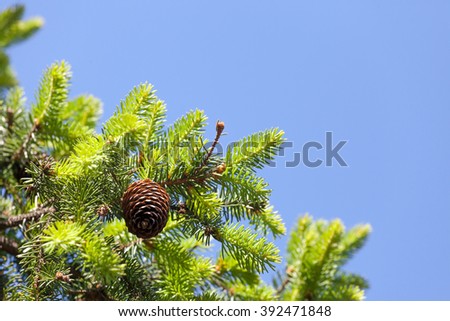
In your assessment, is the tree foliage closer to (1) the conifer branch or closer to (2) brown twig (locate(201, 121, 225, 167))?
(2) brown twig (locate(201, 121, 225, 167))

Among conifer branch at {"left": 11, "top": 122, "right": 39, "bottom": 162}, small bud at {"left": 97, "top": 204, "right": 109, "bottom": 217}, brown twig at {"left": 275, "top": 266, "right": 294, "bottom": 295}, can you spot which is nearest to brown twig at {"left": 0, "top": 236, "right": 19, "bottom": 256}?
conifer branch at {"left": 11, "top": 122, "right": 39, "bottom": 162}

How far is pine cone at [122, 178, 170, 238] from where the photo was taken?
4.58 ft

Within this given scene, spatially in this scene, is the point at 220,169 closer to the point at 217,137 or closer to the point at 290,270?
the point at 217,137

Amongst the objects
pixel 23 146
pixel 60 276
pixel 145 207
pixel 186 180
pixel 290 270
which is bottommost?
pixel 60 276

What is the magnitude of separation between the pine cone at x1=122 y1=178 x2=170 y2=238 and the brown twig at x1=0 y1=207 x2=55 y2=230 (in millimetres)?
211

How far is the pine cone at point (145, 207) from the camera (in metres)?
1.40

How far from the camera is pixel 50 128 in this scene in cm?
199

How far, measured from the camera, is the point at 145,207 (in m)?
1.37

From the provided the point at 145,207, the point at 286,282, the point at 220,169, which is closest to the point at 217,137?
the point at 220,169

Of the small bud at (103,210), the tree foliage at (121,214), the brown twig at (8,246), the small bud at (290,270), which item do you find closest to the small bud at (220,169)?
the tree foliage at (121,214)

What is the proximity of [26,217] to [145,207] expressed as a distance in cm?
47
